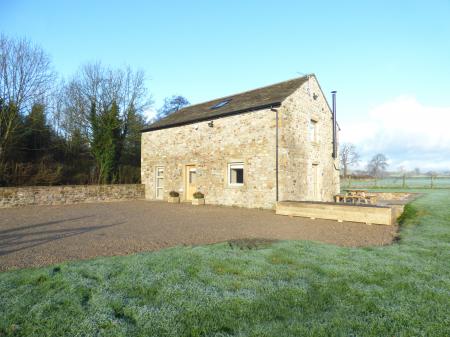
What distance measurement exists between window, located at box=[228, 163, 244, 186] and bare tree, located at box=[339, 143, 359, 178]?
131 feet

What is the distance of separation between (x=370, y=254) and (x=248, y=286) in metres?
2.72

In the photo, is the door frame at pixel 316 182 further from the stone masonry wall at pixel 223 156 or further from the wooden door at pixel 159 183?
the wooden door at pixel 159 183

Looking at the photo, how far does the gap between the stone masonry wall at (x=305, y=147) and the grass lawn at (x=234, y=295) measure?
7448 mm

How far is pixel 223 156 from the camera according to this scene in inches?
535

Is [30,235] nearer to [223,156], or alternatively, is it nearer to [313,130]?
[223,156]

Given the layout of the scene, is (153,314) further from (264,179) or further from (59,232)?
(264,179)

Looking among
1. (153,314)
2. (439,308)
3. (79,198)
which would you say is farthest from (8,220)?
(439,308)

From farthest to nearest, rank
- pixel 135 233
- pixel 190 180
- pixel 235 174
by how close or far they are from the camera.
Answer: pixel 190 180, pixel 235 174, pixel 135 233

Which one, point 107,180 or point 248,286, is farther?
point 107,180

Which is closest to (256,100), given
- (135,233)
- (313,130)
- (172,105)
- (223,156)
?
(223,156)

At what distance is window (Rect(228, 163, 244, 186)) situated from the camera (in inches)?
521

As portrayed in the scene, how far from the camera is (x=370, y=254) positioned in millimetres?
4879

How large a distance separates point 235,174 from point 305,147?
3681mm

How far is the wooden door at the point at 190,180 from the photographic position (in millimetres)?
15312
